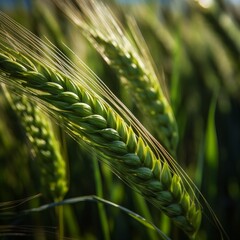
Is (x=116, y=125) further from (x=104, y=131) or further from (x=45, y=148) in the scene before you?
(x=45, y=148)

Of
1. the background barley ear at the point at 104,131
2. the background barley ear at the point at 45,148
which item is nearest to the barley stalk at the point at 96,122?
the background barley ear at the point at 104,131

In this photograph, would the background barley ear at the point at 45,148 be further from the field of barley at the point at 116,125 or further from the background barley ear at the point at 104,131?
the background barley ear at the point at 104,131

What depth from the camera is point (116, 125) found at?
2.06 feet

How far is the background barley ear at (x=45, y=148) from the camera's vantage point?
812 mm

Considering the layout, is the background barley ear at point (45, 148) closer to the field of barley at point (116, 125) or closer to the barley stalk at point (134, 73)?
the field of barley at point (116, 125)

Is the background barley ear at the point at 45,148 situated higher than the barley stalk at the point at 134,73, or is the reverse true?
the barley stalk at the point at 134,73

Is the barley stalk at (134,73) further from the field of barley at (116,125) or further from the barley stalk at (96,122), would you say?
the barley stalk at (96,122)

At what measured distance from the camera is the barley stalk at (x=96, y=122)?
58cm

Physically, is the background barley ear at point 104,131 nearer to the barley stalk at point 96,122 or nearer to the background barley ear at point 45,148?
the barley stalk at point 96,122

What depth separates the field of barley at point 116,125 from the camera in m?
0.62

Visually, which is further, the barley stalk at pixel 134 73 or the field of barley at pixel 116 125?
the barley stalk at pixel 134 73

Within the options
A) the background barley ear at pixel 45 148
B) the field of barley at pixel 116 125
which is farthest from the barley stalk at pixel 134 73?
the background barley ear at pixel 45 148

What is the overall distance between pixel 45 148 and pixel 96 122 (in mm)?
236

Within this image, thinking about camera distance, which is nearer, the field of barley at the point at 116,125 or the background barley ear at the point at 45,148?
the field of barley at the point at 116,125
